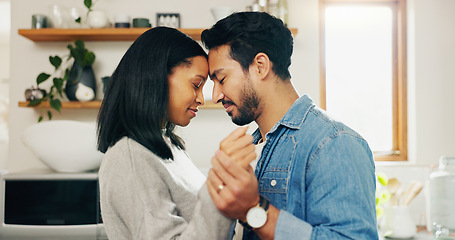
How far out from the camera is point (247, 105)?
50.1 inches

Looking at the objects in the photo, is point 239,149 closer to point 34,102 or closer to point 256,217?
point 256,217

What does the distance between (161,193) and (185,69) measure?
34cm

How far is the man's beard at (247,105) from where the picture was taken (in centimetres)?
126

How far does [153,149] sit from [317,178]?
39 cm

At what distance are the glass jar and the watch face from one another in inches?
68.9

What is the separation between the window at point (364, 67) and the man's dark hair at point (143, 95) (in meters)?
1.86

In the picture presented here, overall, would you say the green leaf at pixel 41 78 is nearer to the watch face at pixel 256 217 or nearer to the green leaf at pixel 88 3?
the green leaf at pixel 88 3

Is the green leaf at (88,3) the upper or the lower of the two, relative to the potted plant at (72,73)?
upper

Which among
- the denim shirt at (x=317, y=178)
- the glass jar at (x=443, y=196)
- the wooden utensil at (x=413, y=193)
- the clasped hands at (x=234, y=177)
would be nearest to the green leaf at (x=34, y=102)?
the denim shirt at (x=317, y=178)

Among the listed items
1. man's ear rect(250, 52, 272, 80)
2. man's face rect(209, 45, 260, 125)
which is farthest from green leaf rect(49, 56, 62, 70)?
man's ear rect(250, 52, 272, 80)

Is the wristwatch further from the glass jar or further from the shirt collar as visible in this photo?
the glass jar

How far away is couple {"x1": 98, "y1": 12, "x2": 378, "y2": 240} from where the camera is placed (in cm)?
93

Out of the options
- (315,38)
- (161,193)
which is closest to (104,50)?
(315,38)

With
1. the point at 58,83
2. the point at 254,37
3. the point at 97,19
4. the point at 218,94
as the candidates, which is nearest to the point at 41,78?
the point at 58,83
